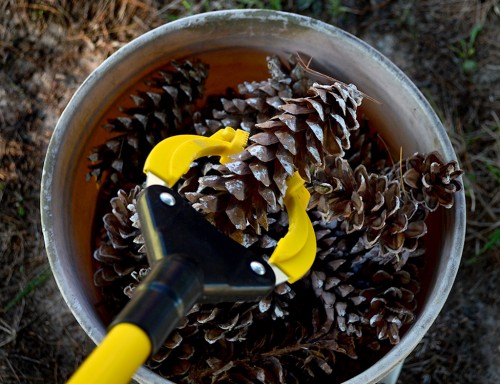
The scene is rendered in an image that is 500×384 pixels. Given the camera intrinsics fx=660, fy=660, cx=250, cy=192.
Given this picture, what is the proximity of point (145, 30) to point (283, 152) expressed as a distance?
650 millimetres

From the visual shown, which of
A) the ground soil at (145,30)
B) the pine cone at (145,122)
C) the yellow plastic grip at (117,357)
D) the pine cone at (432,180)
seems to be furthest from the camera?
the ground soil at (145,30)

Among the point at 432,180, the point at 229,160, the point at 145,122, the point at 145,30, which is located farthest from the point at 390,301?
the point at 145,30

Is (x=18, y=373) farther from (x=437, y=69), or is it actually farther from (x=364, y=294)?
(x=437, y=69)

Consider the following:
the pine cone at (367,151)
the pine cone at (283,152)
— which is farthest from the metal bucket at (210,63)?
the pine cone at (283,152)

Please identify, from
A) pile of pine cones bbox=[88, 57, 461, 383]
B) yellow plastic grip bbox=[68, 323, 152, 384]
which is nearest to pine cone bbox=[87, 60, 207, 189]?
pile of pine cones bbox=[88, 57, 461, 383]

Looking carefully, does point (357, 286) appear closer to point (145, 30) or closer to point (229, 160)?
point (229, 160)

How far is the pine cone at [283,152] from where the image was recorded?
675mm

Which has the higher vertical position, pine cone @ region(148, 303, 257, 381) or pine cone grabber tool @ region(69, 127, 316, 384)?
pine cone grabber tool @ region(69, 127, 316, 384)

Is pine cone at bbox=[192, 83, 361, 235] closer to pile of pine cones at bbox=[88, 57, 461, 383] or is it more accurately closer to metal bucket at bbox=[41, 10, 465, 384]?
pile of pine cones at bbox=[88, 57, 461, 383]

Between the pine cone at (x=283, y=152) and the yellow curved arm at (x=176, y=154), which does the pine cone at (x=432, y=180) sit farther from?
the yellow curved arm at (x=176, y=154)

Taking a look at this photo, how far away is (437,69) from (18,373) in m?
0.94

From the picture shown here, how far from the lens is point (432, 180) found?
2.51ft

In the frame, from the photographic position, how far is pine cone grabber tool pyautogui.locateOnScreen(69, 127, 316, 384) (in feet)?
1.50

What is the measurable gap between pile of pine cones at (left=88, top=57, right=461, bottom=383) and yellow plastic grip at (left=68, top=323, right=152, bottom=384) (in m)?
0.24
